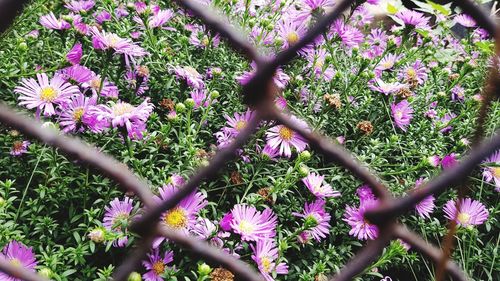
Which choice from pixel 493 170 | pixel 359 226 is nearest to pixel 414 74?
pixel 493 170

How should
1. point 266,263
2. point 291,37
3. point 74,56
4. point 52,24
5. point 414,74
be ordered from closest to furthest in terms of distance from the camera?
point 266,263
point 74,56
point 52,24
point 291,37
point 414,74

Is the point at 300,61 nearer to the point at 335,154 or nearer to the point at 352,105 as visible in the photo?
the point at 352,105

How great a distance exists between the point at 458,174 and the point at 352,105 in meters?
1.10

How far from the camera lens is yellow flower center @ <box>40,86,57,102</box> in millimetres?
952

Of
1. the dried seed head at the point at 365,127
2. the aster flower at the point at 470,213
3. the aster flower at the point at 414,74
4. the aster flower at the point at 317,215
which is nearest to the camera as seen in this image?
the aster flower at the point at 317,215

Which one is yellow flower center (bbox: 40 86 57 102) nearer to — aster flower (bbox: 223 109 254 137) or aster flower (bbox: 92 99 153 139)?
aster flower (bbox: 92 99 153 139)

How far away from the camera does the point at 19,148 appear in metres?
0.98

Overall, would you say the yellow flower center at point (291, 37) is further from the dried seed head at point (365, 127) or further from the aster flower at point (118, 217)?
the aster flower at point (118, 217)

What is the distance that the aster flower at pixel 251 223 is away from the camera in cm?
91

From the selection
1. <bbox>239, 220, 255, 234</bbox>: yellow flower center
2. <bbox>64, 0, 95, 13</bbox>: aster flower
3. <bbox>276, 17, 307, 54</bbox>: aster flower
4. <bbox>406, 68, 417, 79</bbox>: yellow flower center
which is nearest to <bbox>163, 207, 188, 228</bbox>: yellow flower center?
<bbox>239, 220, 255, 234</bbox>: yellow flower center

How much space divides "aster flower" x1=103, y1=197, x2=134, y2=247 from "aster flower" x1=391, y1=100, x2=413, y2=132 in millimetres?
750

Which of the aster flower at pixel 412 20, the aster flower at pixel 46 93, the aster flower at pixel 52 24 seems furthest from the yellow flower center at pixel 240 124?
the aster flower at pixel 412 20

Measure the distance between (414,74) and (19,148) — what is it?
1103mm

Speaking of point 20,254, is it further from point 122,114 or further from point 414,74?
point 414,74
